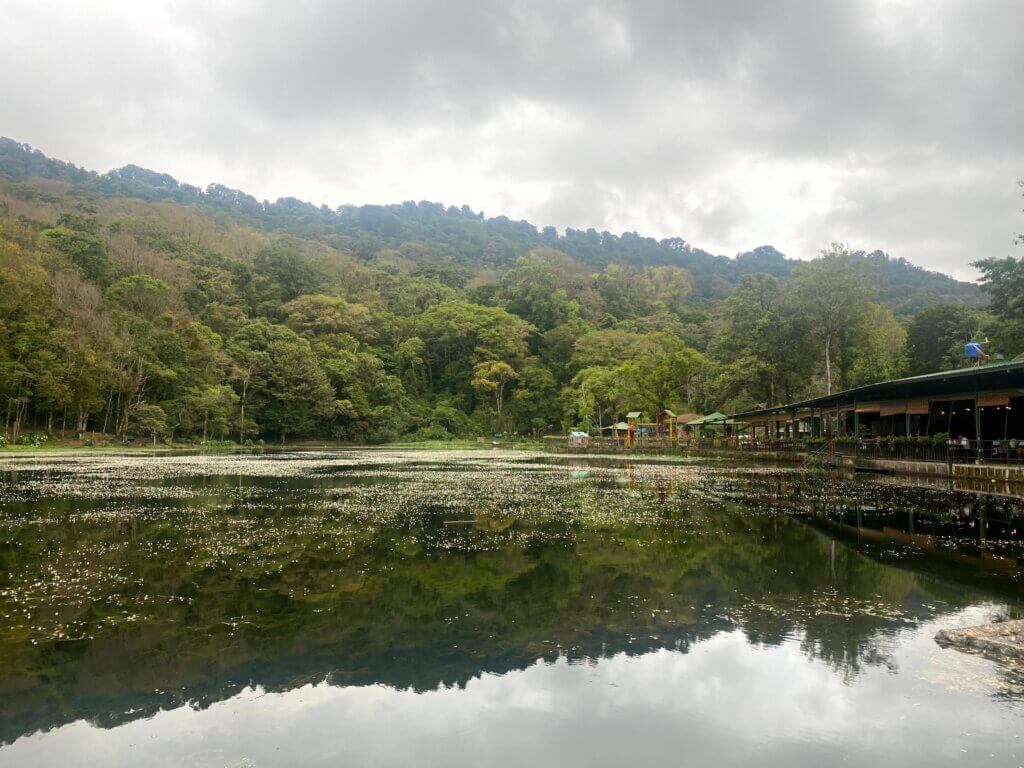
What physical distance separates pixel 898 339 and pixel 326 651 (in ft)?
194

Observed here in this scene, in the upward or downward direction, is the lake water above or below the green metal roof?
→ below

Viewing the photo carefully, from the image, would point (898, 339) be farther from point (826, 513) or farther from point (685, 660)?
point (685, 660)

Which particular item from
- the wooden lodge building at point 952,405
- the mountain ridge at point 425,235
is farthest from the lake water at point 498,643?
the mountain ridge at point 425,235

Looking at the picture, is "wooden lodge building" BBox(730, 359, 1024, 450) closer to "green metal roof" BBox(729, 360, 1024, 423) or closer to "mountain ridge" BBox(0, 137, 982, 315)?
"green metal roof" BBox(729, 360, 1024, 423)

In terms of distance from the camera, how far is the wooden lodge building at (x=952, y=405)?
69.7ft

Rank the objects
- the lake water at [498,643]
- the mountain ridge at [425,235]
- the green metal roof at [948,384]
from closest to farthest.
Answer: the lake water at [498,643] → the green metal roof at [948,384] → the mountain ridge at [425,235]

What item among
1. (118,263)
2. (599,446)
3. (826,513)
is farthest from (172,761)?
(118,263)

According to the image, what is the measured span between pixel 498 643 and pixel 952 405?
2784 centimetres

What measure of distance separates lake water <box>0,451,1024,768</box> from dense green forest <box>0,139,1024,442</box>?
33319 mm

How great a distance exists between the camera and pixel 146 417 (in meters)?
47.2

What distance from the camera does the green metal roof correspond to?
19219mm

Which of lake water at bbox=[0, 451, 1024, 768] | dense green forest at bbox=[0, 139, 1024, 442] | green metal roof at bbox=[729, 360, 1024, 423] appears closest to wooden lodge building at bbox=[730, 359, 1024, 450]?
green metal roof at bbox=[729, 360, 1024, 423]

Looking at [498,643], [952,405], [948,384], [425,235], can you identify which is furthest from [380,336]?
[425,235]

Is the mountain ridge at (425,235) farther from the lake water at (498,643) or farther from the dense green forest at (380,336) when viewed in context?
the lake water at (498,643)
